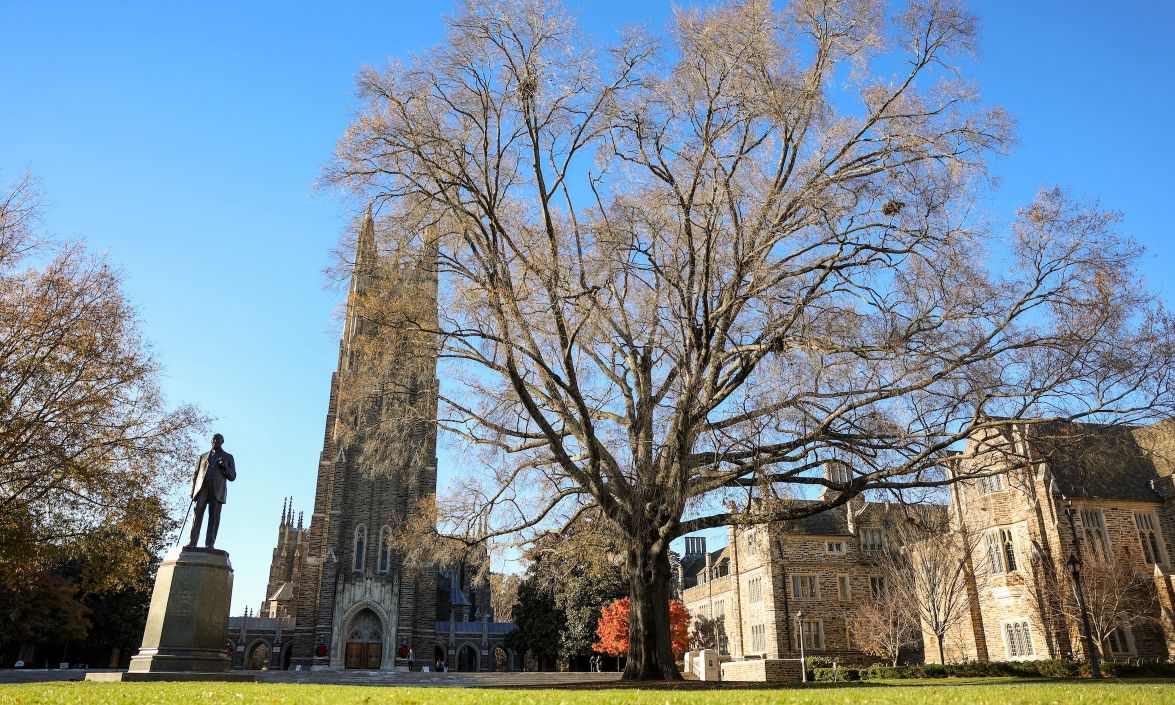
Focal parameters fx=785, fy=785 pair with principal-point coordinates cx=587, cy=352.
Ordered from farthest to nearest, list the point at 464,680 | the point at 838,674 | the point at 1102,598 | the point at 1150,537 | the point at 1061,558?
the point at 1150,537 < the point at 838,674 < the point at 1061,558 < the point at 464,680 < the point at 1102,598

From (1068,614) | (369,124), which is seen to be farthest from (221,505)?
(1068,614)

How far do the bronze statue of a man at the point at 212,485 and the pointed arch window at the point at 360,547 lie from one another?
36.5 meters

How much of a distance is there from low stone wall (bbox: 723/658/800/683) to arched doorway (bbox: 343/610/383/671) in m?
29.8

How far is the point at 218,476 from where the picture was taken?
14523 mm

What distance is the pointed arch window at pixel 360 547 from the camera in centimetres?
4888

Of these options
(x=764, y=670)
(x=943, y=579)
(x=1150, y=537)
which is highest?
(x=1150, y=537)

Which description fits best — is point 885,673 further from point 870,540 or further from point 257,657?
point 257,657

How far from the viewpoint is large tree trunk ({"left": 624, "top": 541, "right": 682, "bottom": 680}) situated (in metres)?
14.4

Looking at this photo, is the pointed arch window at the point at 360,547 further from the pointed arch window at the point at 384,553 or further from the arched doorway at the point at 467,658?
the arched doorway at the point at 467,658

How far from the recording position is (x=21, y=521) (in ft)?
56.0

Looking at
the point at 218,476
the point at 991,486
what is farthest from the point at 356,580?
the point at 218,476

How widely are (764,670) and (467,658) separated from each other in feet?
166

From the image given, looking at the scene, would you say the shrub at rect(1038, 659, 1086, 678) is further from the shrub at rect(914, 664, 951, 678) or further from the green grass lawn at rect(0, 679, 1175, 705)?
the green grass lawn at rect(0, 679, 1175, 705)

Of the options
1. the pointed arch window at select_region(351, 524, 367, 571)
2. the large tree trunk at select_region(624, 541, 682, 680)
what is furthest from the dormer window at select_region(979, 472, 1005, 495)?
the pointed arch window at select_region(351, 524, 367, 571)
